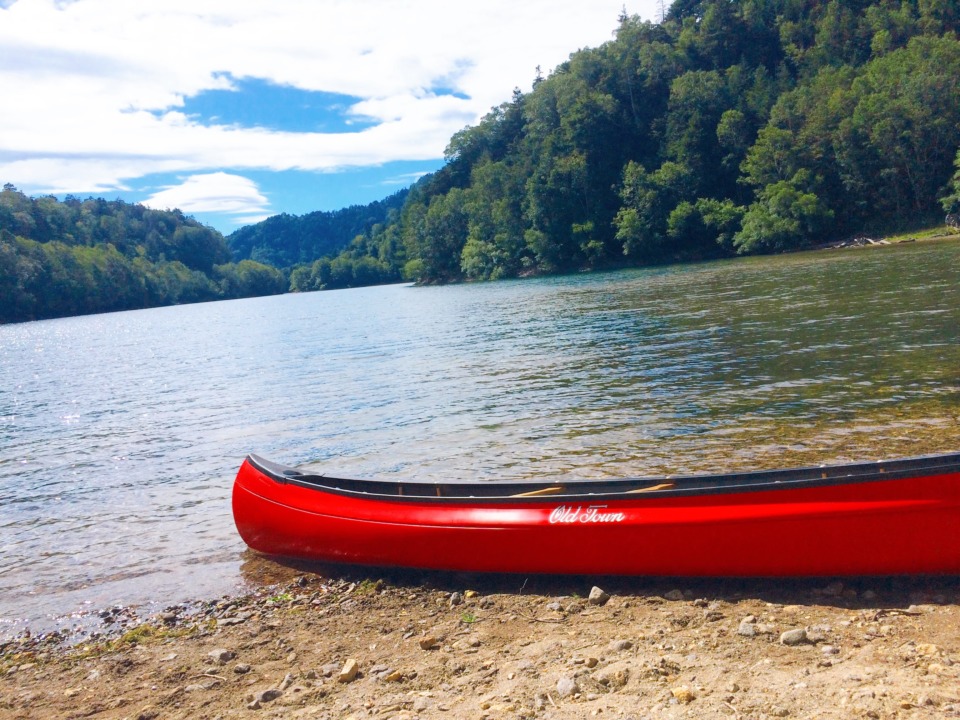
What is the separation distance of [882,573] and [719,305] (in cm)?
2871

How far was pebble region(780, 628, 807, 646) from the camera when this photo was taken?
5383 millimetres

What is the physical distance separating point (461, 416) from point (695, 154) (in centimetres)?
9912

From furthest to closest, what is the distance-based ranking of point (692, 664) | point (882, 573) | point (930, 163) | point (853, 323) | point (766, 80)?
point (766, 80) < point (930, 163) < point (853, 323) < point (882, 573) < point (692, 664)

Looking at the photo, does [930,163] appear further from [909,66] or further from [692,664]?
[692,664]

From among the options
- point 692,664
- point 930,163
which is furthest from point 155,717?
point 930,163

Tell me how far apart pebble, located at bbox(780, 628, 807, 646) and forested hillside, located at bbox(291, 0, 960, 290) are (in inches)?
Answer: 3190

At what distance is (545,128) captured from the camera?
129125 millimetres

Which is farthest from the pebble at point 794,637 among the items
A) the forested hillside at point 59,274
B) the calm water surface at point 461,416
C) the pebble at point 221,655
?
the forested hillside at point 59,274

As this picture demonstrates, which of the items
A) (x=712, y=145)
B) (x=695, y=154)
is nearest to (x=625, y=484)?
(x=695, y=154)

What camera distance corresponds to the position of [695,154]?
10450 centimetres

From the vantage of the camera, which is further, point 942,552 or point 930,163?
point 930,163

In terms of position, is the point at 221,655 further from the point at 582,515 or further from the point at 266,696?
the point at 582,515

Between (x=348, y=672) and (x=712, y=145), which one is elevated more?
(x=712, y=145)

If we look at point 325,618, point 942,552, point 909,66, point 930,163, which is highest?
point 909,66
